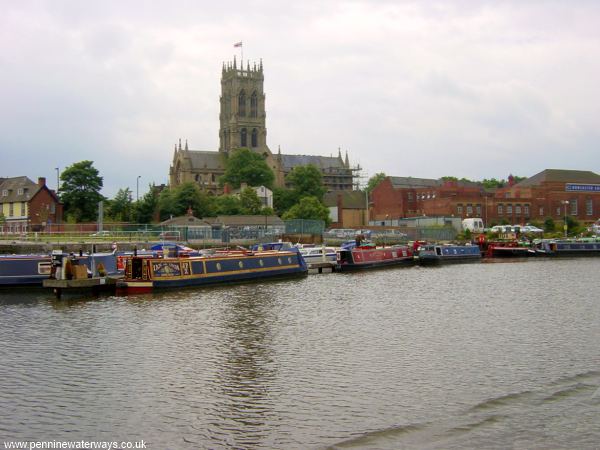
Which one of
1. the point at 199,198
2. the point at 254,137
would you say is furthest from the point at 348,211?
the point at 254,137

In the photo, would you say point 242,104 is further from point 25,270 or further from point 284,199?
point 25,270


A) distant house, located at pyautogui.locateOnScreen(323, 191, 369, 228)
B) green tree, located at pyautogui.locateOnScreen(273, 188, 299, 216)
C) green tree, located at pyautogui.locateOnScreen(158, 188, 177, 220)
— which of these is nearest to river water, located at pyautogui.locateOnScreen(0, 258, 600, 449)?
green tree, located at pyautogui.locateOnScreen(158, 188, 177, 220)

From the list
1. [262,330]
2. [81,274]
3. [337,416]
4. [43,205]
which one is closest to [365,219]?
[43,205]

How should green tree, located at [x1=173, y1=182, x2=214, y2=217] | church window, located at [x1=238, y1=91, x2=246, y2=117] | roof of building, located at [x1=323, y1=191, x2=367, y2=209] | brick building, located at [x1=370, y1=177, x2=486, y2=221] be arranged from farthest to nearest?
1. church window, located at [x1=238, y1=91, x2=246, y2=117]
2. roof of building, located at [x1=323, y1=191, x2=367, y2=209]
3. green tree, located at [x1=173, y1=182, x2=214, y2=217]
4. brick building, located at [x1=370, y1=177, x2=486, y2=221]

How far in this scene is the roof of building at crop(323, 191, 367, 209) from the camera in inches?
5458

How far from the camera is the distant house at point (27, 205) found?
86.1 m

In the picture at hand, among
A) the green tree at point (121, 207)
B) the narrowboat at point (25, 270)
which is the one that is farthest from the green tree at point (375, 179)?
the narrowboat at point (25, 270)

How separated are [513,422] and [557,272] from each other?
4365 cm

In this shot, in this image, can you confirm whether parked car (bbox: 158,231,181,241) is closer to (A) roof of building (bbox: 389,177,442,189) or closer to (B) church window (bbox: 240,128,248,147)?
(A) roof of building (bbox: 389,177,442,189)

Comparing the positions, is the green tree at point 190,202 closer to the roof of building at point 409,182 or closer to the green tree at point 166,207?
the green tree at point 166,207

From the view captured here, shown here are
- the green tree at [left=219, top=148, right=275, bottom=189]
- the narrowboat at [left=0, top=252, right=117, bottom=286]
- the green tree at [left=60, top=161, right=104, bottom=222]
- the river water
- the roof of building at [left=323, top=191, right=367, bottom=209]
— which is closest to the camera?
the river water

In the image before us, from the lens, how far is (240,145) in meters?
180

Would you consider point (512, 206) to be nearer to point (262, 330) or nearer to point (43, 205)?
point (43, 205)

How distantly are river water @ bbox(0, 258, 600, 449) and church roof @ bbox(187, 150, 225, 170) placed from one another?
14026 centimetres
